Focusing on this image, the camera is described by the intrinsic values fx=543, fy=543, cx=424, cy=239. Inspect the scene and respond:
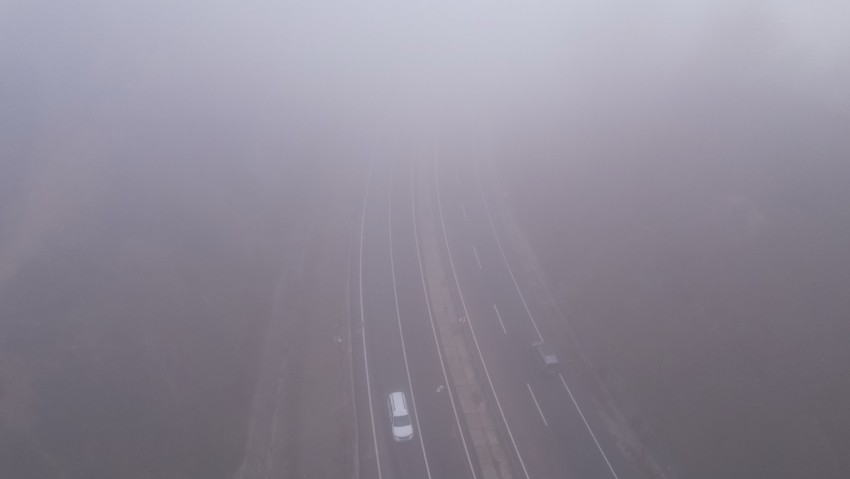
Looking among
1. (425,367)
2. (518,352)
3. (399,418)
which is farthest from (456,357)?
(399,418)

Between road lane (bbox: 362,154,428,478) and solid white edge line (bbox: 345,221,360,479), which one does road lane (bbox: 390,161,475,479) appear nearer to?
road lane (bbox: 362,154,428,478)

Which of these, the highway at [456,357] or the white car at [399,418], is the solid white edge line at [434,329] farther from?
the white car at [399,418]

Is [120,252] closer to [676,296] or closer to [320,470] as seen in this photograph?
[320,470]

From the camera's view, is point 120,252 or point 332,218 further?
point 332,218

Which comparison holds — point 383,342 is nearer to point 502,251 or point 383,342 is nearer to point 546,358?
point 546,358

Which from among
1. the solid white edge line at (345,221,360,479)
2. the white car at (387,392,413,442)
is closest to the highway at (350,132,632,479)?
the solid white edge line at (345,221,360,479)

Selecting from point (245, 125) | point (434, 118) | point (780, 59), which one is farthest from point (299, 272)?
point (780, 59)

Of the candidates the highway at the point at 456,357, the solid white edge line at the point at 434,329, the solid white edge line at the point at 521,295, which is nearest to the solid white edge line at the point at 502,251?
the solid white edge line at the point at 521,295
